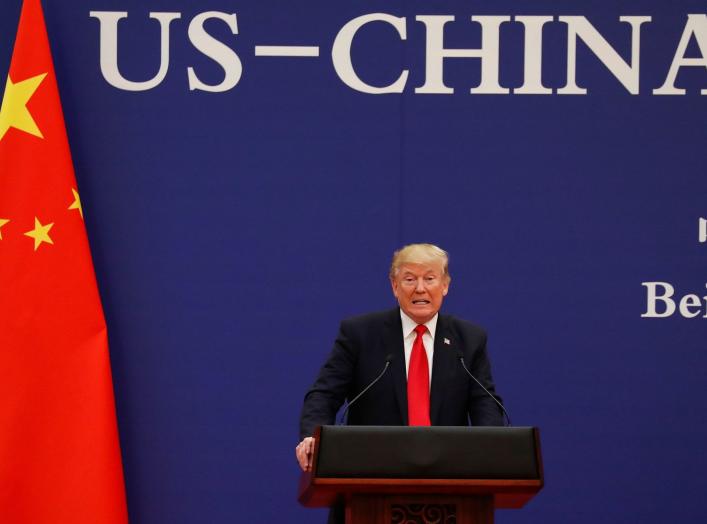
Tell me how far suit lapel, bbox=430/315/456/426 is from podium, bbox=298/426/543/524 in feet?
1.73

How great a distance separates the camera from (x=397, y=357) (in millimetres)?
3109

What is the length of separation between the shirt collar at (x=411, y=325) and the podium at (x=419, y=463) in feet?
2.20

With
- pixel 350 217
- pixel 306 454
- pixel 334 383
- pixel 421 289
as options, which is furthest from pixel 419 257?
pixel 350 217

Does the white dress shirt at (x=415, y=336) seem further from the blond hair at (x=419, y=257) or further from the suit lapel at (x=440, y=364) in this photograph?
the blond hair at (x=419, y=257)

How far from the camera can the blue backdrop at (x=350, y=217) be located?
179 inches

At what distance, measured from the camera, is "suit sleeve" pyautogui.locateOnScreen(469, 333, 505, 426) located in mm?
3066

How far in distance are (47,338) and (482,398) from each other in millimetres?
2014

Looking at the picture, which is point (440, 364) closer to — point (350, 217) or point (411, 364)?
point (411, 364)

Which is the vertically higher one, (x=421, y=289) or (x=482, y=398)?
(x=421, y=289)

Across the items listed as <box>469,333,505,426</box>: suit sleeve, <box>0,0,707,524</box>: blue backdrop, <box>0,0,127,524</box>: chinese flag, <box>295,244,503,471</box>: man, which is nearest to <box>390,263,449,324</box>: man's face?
<box>295,244,503,471</box>: man

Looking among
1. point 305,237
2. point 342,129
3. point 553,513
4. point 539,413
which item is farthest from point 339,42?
point 553,513

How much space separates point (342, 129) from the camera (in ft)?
15.1

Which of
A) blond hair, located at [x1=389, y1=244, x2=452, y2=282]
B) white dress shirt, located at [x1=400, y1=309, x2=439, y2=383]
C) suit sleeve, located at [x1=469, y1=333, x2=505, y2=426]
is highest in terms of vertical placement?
blond hair, located at [x1=389, y1=244, x2=452, y2=282]

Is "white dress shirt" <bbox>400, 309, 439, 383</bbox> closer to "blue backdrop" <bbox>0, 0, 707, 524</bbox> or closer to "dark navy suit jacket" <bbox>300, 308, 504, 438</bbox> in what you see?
"dark navy suit jacket" <bbox>300, 308, 504, 438</bbox>
